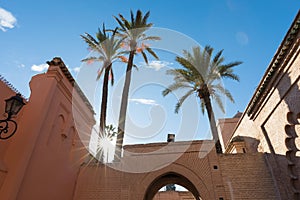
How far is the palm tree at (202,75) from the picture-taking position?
1157cm

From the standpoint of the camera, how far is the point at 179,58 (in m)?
12.3

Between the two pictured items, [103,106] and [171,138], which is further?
[103,106]

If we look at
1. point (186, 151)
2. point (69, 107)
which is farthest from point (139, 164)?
point (69, 107)

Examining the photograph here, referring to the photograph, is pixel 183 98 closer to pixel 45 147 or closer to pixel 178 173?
pixel 178 173

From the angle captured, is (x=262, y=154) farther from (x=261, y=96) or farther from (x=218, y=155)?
(x=261, y=96)

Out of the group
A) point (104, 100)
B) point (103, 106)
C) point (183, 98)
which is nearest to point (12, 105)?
point (103, 106)

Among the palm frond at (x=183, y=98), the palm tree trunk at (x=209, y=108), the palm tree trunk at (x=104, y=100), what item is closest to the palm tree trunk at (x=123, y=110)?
the palm tree trunk at (x=104, y=100)

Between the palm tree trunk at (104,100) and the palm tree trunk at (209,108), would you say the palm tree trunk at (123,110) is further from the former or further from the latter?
the palm tree trunk at (209,108)

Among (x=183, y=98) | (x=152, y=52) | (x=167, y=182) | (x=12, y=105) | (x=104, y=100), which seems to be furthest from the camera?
(x=152, y=52)

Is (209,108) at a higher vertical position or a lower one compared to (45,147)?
higher

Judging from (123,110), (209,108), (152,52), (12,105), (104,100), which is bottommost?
(12,105)

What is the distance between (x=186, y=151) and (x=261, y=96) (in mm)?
3584

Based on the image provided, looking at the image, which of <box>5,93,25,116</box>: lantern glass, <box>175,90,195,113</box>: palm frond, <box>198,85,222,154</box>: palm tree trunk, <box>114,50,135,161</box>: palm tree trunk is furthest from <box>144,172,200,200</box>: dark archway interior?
<box>5,93,25,116</box>: lantern glass

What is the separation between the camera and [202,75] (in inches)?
457
